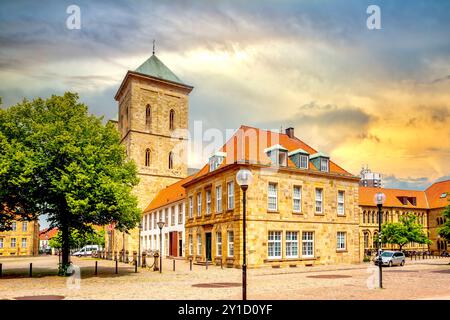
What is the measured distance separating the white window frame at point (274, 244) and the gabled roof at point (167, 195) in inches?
875

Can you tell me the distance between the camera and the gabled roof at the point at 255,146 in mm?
36000

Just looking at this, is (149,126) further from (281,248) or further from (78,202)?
(78,202)

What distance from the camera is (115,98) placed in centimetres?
8638

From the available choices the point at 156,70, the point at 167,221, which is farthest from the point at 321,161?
the point at 156,70

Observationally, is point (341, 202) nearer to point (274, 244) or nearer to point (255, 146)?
point (274, 244)

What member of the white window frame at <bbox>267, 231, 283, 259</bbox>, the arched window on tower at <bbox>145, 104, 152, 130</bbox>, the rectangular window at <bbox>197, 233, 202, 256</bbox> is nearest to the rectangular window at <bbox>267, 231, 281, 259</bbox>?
the white window frame at <bbox>267, 231, 283, 259</bbox>

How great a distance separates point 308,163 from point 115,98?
56.3 m

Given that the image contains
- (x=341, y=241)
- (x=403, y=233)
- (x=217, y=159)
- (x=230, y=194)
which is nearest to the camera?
(x=230, y=194)

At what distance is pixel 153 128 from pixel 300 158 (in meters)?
41.2

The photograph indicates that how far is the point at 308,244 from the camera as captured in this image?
1486 inches

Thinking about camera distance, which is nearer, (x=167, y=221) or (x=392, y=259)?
(x=392, y=259)

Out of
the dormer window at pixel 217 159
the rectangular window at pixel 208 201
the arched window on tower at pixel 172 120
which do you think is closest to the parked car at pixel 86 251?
the arched window on tower at pixel 172 120

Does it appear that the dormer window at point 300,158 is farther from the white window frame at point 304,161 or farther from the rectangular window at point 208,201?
the rectangular window at point 208,201
